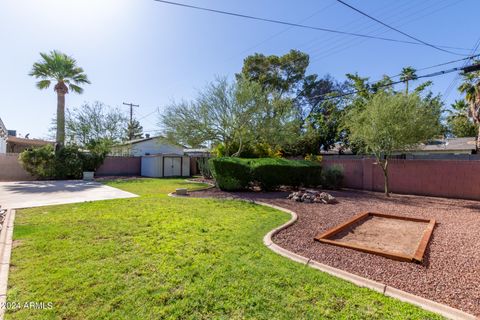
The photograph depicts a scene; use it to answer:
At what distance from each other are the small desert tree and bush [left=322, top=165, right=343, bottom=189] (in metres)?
2.64

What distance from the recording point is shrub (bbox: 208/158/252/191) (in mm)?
10625

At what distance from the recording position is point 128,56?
34.0ft

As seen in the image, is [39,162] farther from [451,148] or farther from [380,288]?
[451,148]

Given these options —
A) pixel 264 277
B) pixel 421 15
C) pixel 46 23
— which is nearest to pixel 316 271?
pixel 264 277

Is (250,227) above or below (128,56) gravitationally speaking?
below

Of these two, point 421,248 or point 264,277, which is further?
point 421,248

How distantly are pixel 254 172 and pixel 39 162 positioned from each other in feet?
45.4

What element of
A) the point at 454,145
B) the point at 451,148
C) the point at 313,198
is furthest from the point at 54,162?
the point at 454,145

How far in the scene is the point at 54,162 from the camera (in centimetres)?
1600

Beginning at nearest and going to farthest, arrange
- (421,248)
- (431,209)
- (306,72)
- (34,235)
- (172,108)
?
(421,248) → (34,235) → (431,209) → (172,108) → (306,72)

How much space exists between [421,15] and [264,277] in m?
10.0

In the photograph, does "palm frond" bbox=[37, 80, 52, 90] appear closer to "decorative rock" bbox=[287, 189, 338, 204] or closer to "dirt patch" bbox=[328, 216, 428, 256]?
"decorative rock" bbox=[287, 189, 338, 204]

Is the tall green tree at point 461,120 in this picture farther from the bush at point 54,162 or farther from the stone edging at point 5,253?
the bush at point 54,162

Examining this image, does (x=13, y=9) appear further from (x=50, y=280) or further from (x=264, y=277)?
(x=264, y=277)
